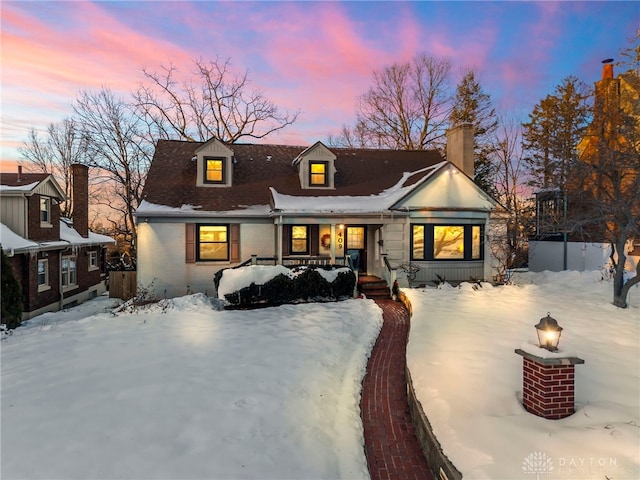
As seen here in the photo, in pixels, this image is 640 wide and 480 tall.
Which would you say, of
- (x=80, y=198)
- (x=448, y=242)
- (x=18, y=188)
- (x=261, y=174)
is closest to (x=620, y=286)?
(x=448, y=242)

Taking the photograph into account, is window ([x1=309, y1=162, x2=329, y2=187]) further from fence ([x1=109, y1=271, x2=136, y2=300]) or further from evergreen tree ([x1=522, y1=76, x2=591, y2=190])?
evergreen tree ([x1=522, y1=76, x2=591, y2=190])

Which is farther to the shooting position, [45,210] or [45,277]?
[45,210]

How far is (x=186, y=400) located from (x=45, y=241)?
15.4 m

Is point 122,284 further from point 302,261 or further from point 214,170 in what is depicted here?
point 302,261

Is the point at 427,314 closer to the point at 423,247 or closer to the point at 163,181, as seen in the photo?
the point at 423,247

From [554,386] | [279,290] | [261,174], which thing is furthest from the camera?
[261,174]

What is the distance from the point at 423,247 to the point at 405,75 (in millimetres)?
21286

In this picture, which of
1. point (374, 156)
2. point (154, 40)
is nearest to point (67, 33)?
point (154, 40)

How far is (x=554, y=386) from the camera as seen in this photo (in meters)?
4.71

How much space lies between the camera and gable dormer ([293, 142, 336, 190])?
1698 centimetres

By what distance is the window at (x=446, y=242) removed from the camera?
50.0 ft

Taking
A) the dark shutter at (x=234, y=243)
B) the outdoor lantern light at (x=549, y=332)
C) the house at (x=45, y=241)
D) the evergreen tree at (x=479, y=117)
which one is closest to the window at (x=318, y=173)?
the dark shutter at (x=234, y=243)

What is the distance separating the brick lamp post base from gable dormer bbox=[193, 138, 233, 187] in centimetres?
1475

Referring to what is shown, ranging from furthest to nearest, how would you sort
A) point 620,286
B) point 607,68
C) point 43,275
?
point 607,68, point 43,275, point 620,286
